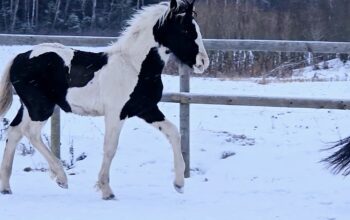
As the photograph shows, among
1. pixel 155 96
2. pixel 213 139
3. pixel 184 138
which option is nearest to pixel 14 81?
pixel 155 96

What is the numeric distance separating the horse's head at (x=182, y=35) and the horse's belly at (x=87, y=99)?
68 cm

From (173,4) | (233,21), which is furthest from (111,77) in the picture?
(233,21)

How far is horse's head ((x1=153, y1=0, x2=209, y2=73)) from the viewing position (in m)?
6.03

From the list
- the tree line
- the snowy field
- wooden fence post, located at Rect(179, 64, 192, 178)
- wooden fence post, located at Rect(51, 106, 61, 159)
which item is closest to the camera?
the snowy field

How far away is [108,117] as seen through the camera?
19.5ft

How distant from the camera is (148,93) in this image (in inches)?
235

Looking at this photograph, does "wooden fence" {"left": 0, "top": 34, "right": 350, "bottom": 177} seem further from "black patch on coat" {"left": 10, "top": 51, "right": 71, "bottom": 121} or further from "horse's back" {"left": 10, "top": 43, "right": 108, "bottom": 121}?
"black patch on coat" {"left": 10, "top": 51, "right": 71, "bottom": 121}

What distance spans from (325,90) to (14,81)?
5.69m

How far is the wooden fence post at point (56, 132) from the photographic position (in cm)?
773


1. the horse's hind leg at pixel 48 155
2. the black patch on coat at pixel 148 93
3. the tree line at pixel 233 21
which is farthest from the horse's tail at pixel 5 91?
the tree line at pixel 233 21

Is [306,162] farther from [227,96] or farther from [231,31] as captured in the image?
[231,31]

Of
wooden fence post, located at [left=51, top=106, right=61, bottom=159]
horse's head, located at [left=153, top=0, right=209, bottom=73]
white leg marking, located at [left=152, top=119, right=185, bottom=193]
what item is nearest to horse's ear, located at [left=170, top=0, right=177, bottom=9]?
horse's head, located at [left=153, top=0, right=209, bottom=73]

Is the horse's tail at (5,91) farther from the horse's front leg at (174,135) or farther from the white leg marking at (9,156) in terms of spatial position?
the horse's front leg at (174,135)

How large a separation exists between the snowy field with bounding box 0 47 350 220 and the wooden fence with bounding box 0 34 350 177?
0.54m
